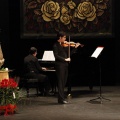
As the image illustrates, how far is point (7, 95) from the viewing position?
7820mm

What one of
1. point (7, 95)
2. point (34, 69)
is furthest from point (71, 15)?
point (7, 95)

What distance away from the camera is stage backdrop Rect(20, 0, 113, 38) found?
1227 cm

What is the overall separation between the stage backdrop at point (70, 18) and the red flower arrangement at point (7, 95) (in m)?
4.55

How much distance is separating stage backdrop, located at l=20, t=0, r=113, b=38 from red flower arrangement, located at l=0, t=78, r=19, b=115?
4.55m

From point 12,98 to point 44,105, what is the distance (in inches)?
50.0

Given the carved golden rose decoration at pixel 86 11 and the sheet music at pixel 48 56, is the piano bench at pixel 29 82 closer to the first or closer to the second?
the sheet music at pixel 48 56

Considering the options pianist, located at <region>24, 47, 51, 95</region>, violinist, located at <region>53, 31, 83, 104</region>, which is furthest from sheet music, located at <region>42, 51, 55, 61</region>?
violinist, located at <region>53, 31, 83, 104</region>

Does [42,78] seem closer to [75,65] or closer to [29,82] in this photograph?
[29,82]

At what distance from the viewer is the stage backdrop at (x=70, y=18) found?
12.3 m

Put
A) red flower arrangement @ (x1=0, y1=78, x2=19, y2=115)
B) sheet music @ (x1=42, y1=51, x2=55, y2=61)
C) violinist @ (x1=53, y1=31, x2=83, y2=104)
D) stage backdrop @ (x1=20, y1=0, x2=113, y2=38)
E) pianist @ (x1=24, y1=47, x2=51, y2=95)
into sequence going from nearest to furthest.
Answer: red flower arrangement @ (x1=0, y1=78, x2=19, y2=115)
violinist @ (x1=53, y1=31, x2=83, y2=104)
pianist @ (x1=24, y1=47, x2=51, y2=95)
sheet music @ (x1=42, y1=51, x2=55, y2=61)
stage backdrop @ (x1=20, y1=0, x2=113, y2=38)

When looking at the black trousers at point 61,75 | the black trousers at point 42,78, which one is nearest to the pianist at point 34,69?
the black trousers at point 42,78

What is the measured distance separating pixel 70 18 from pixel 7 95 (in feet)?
16.4

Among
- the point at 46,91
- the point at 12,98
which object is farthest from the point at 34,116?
the point at 46,91

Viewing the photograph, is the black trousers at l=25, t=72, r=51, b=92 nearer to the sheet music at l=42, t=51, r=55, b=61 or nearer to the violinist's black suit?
the sheet music at l=42, t=51, r=55, b=61
